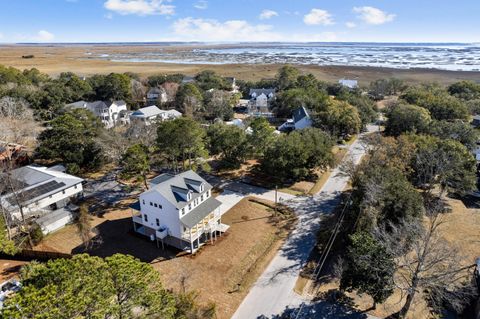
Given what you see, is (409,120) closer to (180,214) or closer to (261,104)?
(261,104)

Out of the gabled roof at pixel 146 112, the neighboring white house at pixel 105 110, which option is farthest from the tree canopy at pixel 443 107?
the neighboring white house at pixel 105 110

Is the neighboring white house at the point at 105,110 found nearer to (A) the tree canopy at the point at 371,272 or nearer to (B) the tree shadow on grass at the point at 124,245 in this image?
(B) the tree shadow on grass at the point at 124,245

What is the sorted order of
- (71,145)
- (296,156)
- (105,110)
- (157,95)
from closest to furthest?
(296,156) < (71,145) < (105,110) < (157,95)

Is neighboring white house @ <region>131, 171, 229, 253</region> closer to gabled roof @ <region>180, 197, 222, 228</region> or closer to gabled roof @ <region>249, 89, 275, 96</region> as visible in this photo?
gabled roof @ <region>180, 197, 222, 228</region>

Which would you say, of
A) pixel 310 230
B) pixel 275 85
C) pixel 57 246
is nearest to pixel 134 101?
pixel 275 85

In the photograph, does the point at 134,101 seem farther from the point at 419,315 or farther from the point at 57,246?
the point at 419,315

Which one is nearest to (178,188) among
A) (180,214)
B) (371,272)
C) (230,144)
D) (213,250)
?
(180,214)
